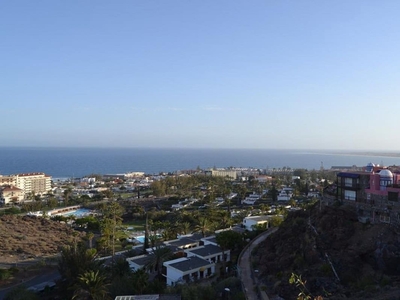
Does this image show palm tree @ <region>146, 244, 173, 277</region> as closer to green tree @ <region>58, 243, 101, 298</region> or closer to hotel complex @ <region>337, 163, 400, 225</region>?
green tree @ <region>58, 243, 101, 298</region>

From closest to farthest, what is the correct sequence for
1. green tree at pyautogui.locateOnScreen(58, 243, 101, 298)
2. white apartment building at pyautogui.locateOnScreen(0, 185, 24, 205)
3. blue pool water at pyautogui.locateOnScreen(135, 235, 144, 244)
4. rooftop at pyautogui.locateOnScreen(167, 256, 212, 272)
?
green tree at pyautogui.locateOnScreen(58, 243, 101, 298), rooftop at pyautogui.locateOnScreen(167, 256, 212, 272), blue pool water at pyautogui.locateOnScreen(135, 235, 144, 244), white apartment building at pyautogui.locateOnScreen(0, 185, 24, 205)

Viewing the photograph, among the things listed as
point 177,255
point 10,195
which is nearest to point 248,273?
point 177,255

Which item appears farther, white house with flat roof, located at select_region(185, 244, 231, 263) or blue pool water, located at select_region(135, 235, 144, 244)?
blue pool water, located at select_region(135, 235, 144, 244)

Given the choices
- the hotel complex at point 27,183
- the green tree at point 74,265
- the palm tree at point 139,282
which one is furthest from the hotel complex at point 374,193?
the hotel complex at point 27,183

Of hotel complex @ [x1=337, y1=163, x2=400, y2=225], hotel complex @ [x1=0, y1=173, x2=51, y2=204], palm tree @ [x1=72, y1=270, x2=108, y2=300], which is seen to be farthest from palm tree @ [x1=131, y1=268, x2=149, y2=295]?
hotel complex @ [x1=0, y1=173, x2=51, y2=204]

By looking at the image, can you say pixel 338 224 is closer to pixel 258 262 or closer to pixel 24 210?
pixel 258 262
